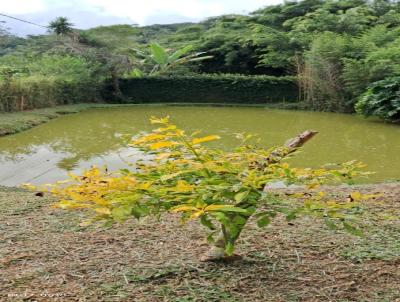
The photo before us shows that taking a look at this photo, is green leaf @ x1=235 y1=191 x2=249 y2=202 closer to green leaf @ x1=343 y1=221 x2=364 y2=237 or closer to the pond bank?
green leaf @ x1=343 y1=221 x2=364 y2=237

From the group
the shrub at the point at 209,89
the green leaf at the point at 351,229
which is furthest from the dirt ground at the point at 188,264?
the shrub at the point at 209,89

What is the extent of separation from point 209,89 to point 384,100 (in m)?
8.17

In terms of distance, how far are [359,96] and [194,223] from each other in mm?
12056

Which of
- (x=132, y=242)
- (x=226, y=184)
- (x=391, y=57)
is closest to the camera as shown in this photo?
(x=226, y=184)

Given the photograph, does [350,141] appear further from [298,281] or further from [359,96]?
[298,281]

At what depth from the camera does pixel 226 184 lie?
75.3 inches

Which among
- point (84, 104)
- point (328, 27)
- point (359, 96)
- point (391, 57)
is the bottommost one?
point (84, 104)

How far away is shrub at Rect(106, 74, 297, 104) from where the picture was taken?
59.5 feet

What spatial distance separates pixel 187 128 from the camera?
Result: 1251 cm

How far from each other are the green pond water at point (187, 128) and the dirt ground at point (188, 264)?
219cm

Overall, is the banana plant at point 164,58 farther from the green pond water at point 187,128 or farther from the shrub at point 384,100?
the shrub at point 384,100

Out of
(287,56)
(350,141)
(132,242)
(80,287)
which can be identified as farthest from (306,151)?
(287,56)

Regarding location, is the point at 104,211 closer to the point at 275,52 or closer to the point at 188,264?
the point at 188,264

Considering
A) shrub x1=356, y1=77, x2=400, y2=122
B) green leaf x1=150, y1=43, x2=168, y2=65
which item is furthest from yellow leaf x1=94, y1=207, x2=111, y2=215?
green leaf x1=150, y1=43, x2=168, y2=65
